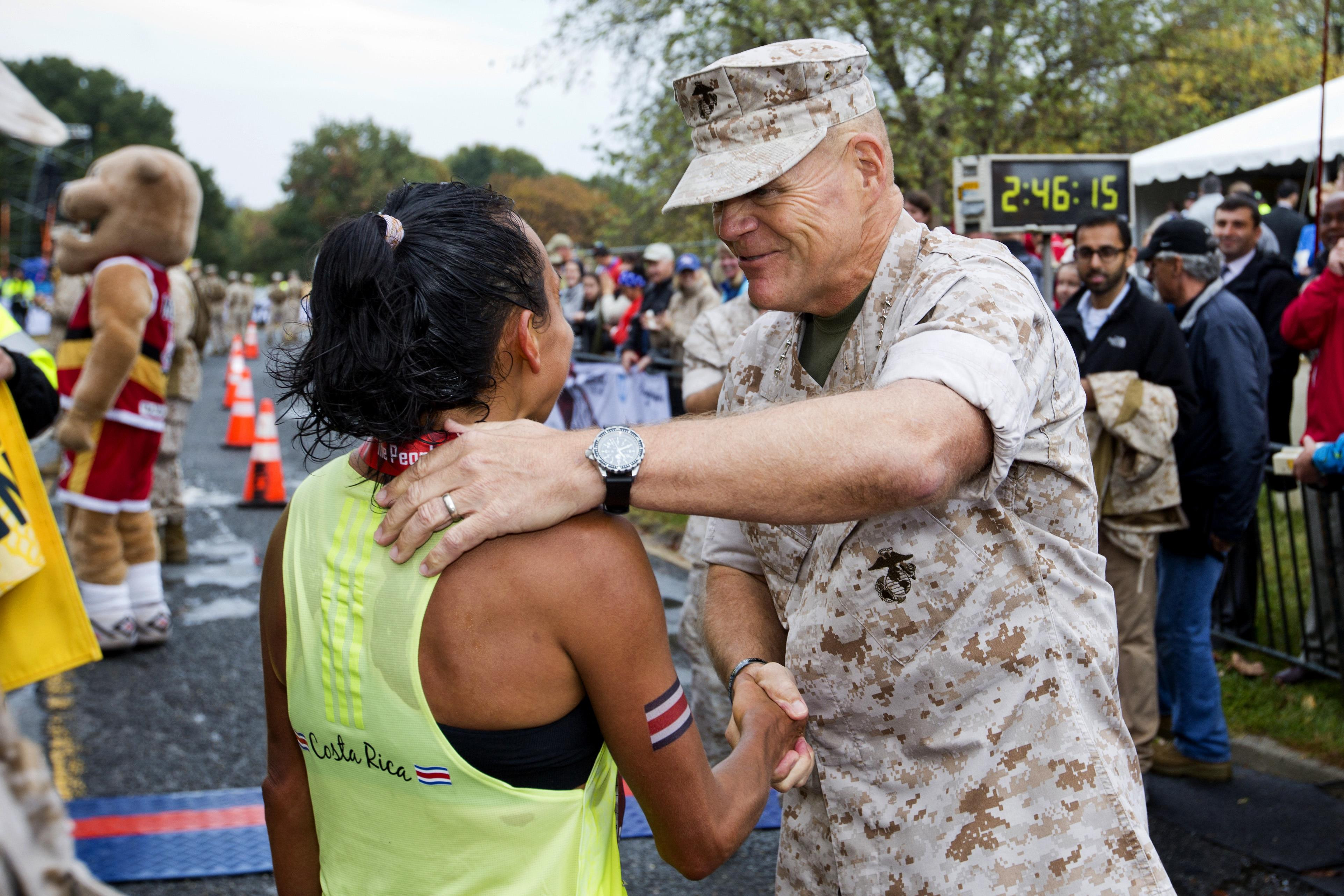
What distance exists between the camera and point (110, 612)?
5797 mm

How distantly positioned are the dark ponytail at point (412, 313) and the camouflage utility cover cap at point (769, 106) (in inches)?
13.4

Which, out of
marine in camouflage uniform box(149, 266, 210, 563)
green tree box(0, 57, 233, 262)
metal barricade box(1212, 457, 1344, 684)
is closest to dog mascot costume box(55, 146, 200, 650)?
marine in camouflage uniform box(149, 266, 210, 563)

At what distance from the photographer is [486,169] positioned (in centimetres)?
9112

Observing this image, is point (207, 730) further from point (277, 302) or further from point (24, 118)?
point (277, 302)

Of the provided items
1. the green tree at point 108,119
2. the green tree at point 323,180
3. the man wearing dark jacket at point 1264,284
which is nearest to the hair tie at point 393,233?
the man wearing dark jacket at point 1264,284

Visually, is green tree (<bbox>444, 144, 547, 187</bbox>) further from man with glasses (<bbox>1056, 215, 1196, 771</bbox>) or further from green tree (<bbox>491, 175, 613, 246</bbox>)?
man with glasses (<bbox>1056, 215, 1196, 771</bbox>)

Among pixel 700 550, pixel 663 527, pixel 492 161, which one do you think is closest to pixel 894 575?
pixel 700 550

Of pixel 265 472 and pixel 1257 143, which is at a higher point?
pixel 1257 143

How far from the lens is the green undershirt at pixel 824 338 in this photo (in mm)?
1883

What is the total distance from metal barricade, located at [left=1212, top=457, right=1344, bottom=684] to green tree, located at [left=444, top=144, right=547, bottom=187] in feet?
276

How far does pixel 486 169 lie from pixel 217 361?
66178 mm

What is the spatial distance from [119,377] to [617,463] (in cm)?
515

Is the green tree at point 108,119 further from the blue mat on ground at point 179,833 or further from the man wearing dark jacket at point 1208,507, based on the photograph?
the man wearing dark jacket at point 1208,507

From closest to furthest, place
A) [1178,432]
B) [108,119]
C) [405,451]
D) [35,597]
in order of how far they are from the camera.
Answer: [405,451]
[35,597]
[1178,432]
[108,119]
